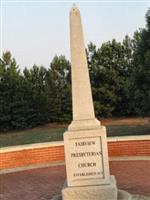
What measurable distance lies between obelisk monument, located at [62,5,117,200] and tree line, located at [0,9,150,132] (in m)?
25.4

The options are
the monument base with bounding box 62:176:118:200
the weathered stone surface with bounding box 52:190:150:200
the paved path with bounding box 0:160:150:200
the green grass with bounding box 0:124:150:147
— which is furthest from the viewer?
the green grass with bounding box 0:124:150:147

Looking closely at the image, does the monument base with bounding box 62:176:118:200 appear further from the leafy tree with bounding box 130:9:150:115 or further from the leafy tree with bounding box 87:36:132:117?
the leafy tree with bounding box 87:36:132:117

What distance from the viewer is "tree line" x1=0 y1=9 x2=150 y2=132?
113 ft

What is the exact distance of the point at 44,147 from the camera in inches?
495

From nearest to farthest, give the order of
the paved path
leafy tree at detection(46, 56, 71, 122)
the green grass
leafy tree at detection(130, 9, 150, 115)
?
the paved path < leafy tree at detection(130, 9, 150, 115) < the green grass < leafy tree at detection(46, 56, 71, 122)

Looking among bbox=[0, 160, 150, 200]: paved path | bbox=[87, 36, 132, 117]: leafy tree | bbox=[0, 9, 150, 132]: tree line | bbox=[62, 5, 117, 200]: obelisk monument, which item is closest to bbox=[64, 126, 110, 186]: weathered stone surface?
bbox=[62, 5, 117, 200]: obelisk monument

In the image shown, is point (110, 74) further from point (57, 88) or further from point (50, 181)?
point (50, 181)

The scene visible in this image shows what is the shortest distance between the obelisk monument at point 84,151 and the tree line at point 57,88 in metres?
25.4

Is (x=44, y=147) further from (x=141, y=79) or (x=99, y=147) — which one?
(x=141, y=79)

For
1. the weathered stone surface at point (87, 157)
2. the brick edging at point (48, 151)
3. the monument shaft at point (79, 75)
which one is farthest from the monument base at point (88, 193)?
the brick edging at point (48, 151)

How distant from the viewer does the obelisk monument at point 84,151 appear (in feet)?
23.6

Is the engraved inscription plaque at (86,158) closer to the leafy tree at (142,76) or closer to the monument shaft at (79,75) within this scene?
the monument shaft at (79,75)

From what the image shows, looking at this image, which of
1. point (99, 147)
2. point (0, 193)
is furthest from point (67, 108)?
point (99, 147)

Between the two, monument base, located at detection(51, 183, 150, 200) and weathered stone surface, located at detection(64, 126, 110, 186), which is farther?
weathered stone surface, located at detection(64, 126, 110, 186)
